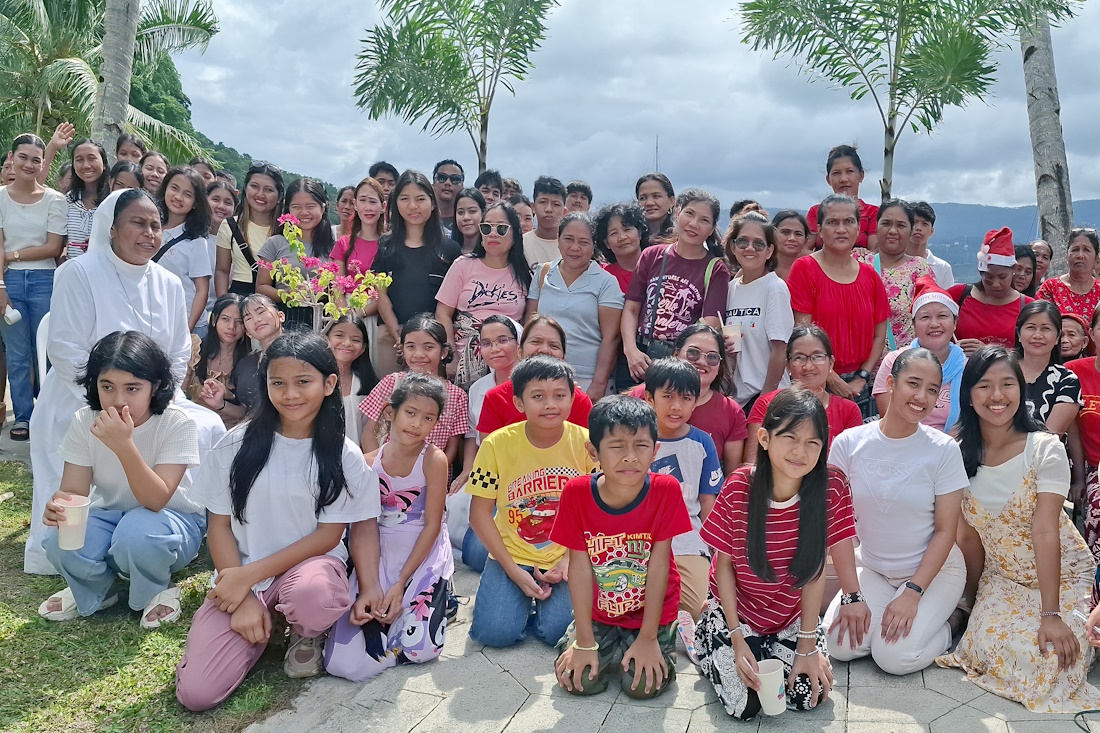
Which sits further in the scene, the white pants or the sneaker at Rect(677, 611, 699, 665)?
the sneaker at Rect(677, 611, 699, 665)

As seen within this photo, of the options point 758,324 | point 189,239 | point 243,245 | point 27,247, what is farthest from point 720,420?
point 27,247

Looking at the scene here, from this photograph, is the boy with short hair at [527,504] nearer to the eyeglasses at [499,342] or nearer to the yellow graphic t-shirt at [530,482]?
the yellow graphic t-shirt at [530,482]

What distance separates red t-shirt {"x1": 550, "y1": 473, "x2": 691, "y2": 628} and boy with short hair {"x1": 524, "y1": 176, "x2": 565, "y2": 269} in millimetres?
3216

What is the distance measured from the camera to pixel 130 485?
3.93 m

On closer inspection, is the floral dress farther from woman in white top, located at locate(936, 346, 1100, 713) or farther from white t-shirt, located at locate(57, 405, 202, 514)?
white t-shirt, located at locate(57, 405, 202, 514)

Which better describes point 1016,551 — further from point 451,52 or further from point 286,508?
point 451,52

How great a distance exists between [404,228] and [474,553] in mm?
2482

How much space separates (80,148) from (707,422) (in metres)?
5.28

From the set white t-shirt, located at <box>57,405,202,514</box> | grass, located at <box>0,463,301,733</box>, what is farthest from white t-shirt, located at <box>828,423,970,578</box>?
white t-shirt, located at <box>57,405,202,514</box>

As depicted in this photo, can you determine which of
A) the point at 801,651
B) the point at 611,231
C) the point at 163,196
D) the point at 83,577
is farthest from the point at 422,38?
the point at 801,651

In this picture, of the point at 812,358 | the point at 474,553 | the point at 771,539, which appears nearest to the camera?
the point at 771,539

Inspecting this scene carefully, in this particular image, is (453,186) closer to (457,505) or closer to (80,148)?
(80,148)

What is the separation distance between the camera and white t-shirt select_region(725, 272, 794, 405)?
4996 mm

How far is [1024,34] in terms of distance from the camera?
9.05 m
